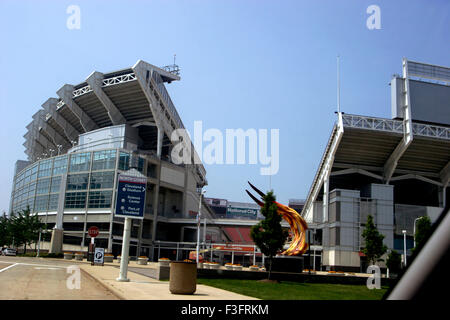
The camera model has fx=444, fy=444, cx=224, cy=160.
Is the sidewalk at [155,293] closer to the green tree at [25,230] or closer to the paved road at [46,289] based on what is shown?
the paved road at [46,289]

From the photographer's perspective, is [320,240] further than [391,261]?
Yes

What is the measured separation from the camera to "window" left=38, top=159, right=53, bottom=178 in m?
81.9

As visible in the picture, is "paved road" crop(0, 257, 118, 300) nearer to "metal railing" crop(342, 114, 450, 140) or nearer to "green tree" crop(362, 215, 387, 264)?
"green tree" crop(362, 215, 387, 264)

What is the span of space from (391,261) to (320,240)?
38466mm

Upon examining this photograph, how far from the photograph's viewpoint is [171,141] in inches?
3243

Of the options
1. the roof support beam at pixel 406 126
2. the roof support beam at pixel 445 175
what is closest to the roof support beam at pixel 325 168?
the roof support beam at pixel 406 126

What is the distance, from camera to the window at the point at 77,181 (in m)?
75.2

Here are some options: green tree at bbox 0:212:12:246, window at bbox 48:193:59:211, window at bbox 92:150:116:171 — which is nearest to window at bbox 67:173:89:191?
window at bbox 92:150:116:171

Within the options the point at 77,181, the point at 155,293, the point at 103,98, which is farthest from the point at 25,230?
the point at 155,293

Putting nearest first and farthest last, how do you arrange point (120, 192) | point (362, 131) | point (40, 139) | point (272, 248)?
1. point (120, 192)
2. point (272, 248)
3. point (362, 131)
4. point (40, 139)

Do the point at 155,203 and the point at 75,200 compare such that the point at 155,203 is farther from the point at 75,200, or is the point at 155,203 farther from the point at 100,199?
the point at 75,200

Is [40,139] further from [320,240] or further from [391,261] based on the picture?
[391,261]

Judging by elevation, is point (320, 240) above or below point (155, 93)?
below
